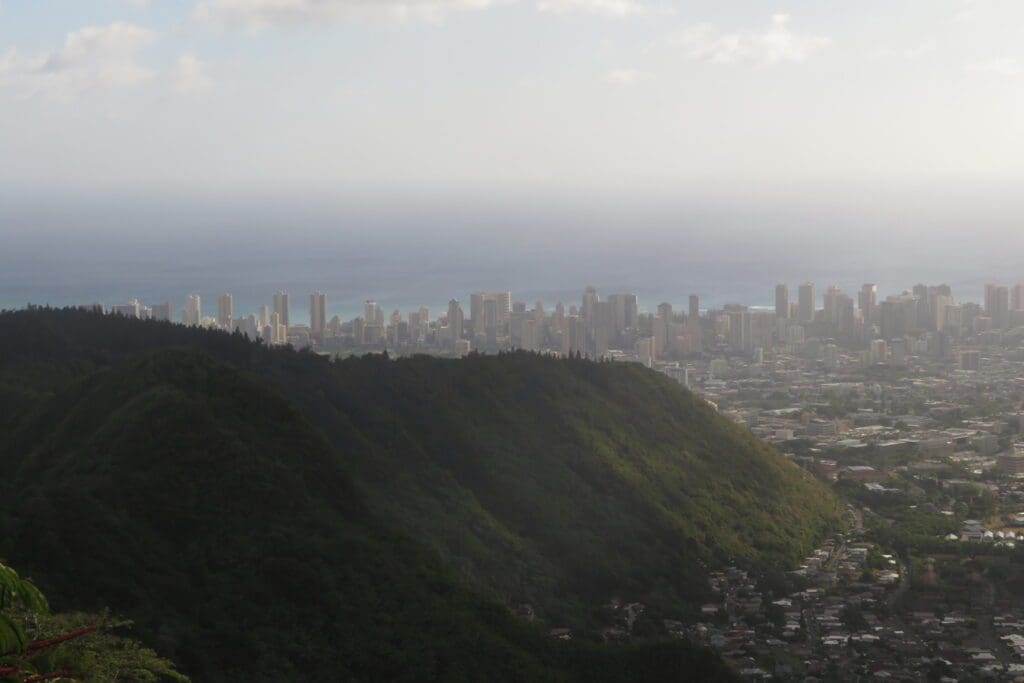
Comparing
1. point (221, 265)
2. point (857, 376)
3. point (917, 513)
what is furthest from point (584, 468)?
point (221, 265)

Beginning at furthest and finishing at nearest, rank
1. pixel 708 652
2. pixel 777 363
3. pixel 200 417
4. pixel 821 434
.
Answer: pixel 777 363
pixel 821 434
pixel 200 417
pixel 708 652

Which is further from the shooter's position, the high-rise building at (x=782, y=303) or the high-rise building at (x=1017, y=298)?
the high-rise building at (x=782, y=303)

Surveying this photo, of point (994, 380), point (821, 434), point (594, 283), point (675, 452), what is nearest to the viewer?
point (675, 452)

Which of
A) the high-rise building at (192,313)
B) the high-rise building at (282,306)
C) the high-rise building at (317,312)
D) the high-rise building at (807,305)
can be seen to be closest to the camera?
the high-rise building at (192,313)

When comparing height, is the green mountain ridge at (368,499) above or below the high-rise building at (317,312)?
below

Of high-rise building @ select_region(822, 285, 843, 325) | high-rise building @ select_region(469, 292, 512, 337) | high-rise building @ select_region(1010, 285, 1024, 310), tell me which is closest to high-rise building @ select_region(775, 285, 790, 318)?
high-rise building @ select_region(822, 285, 843, 325)

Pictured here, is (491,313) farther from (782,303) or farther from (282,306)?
(782,303)

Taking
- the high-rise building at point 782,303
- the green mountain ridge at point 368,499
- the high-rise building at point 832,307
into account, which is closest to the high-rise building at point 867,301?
the high-rise building at point 832,307

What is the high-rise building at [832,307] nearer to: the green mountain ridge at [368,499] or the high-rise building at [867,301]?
the high-rise building at [867,301]

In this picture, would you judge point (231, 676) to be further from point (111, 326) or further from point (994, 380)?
point (994, 380)
